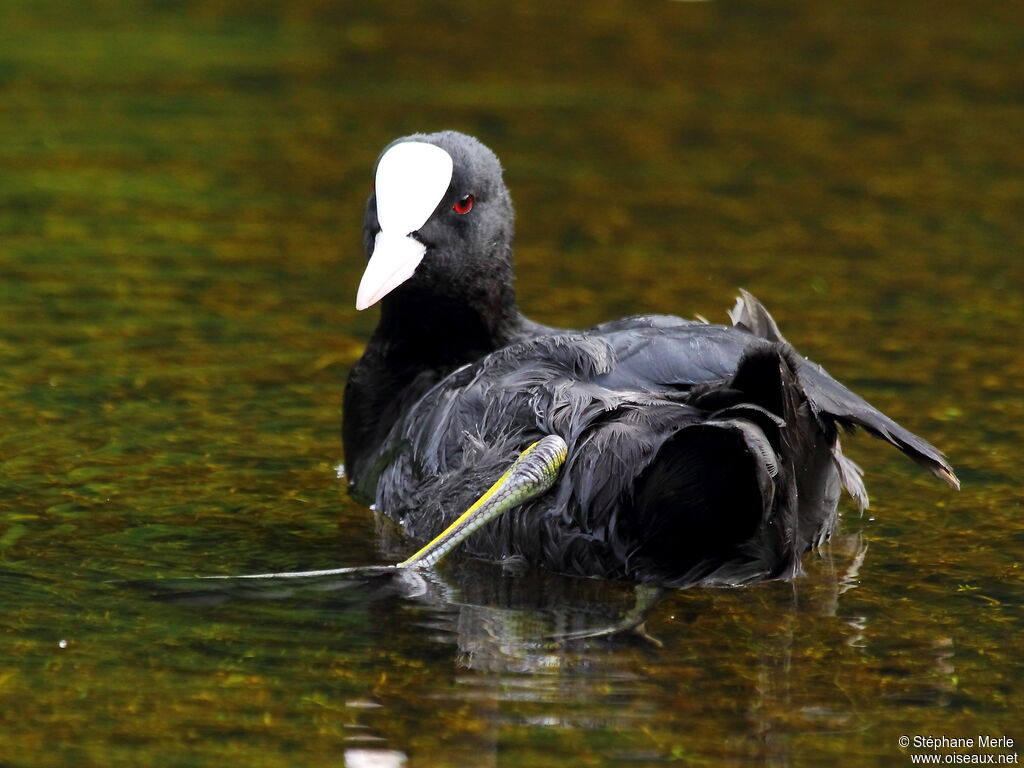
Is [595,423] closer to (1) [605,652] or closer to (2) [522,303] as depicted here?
(1) [605,652]

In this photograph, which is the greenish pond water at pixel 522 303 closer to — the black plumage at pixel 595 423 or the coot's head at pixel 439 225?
the black plumage at pixel 595 423

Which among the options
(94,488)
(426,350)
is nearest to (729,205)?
(426,350)

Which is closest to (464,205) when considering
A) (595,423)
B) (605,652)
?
(595,423)

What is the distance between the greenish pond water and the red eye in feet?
3.63

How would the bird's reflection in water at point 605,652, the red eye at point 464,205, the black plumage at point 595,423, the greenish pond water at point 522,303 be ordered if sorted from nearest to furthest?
the bird's reflection in water at point 605,652
the greenish pond water at point 522,303
the black plumage at point 595,423
the red eye at point 464,205

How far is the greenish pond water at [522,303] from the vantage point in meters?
4.18

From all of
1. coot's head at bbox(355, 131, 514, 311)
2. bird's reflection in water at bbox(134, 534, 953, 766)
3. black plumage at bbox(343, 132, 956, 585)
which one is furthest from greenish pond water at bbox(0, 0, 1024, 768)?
coot's head at bbox(355, 131, 514, 311)

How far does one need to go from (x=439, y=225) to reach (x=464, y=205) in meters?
0.14

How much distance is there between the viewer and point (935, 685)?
436 cm

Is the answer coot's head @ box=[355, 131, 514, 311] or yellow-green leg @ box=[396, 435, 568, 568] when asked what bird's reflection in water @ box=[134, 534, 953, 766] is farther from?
coot's head @ box=[355, 131, 514, 311]

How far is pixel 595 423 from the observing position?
16.1 ft

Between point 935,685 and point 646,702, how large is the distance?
0.77 metres

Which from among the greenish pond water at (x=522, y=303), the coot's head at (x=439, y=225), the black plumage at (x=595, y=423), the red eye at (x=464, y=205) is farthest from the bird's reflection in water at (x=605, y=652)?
the red eye at (x=464, y=205)

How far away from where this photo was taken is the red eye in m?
5.86
